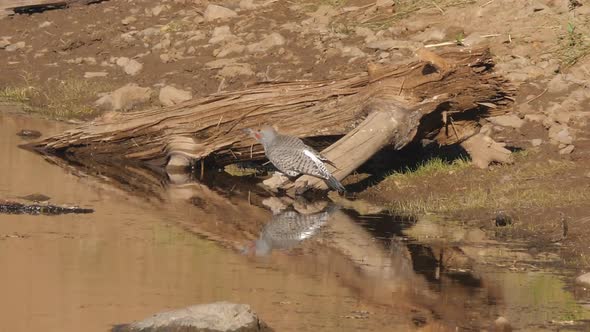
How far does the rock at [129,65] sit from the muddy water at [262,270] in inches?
222

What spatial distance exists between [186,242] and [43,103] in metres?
7.75

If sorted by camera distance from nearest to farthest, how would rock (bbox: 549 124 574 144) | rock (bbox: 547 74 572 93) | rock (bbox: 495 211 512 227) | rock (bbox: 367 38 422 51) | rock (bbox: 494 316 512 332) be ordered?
rock (bbox: 494 316 512 332) < rock (bbox: 495 211 512 227) < rock (bbox: 549 124 574 144) < rock (bbox: 547 74 572 93) < rock (bbox: 367 38 422 51)

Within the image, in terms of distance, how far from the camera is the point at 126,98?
51.8ft

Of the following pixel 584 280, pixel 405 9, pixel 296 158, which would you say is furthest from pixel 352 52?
pixel 584 280

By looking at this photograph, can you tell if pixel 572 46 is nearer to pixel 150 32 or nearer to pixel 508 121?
pixel 508 121

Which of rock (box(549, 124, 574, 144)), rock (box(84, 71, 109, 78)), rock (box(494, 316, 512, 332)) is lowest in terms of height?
rock (box(494, 316, 512, 332))

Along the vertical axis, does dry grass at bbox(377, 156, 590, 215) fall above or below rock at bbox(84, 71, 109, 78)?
below

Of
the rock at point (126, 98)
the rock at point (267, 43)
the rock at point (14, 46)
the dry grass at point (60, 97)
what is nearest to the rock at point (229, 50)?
the rock at point (267, 43)

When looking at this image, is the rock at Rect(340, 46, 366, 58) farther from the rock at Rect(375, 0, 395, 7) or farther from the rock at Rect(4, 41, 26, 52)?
the rock at Rect(4, 41, 26, 52)

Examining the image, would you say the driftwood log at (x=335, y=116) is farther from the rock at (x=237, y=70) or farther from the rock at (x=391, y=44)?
the rock at (x=391, y=44)

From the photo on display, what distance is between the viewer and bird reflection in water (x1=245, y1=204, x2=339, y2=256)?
31.0 ft

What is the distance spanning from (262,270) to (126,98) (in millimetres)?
7700

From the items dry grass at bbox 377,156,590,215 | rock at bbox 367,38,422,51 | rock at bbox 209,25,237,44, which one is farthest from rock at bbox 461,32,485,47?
rock at bbox 209,25,237,44

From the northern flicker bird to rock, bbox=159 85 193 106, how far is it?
3828mm
